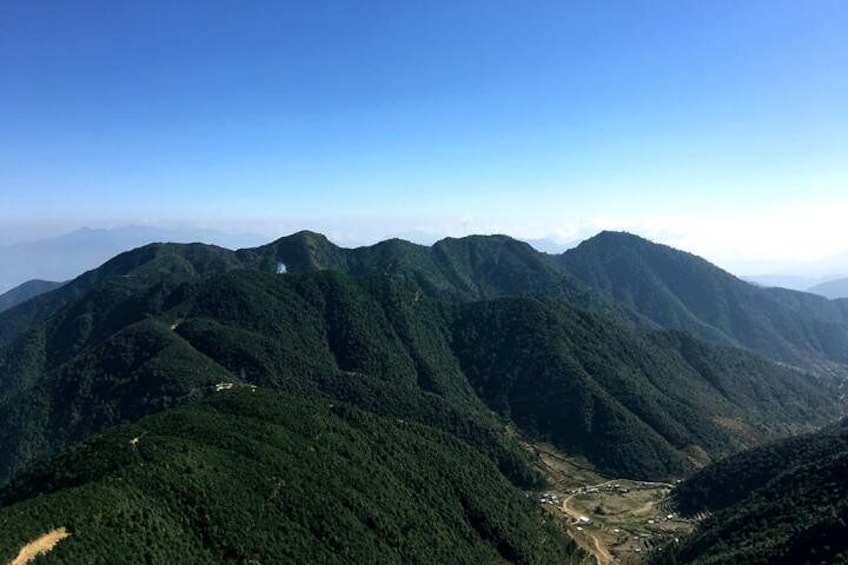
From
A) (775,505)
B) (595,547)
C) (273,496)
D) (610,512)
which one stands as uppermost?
(273,496)

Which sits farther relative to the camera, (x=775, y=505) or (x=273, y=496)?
(x=775, y=505)

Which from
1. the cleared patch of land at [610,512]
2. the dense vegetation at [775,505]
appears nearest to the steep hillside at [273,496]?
the cleared patch of land at [610,512]

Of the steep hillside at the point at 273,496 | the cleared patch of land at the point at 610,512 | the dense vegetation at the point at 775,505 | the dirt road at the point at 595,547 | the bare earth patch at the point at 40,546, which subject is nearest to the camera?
the bare earth patch at the point at 40,546

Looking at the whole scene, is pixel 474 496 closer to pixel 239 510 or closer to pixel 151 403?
pixel 239 510

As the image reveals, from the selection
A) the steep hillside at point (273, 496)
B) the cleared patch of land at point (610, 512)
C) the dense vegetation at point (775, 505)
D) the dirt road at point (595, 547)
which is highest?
the steep hillside at point (273, 496)

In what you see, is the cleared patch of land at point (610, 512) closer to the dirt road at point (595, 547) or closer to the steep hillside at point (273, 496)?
the dirt road at point (595, 547)

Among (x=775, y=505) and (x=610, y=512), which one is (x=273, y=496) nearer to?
(x=775, y=505)

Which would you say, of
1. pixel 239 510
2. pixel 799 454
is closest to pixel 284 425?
pixel 239 510

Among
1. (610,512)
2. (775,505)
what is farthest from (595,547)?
(775,505)
